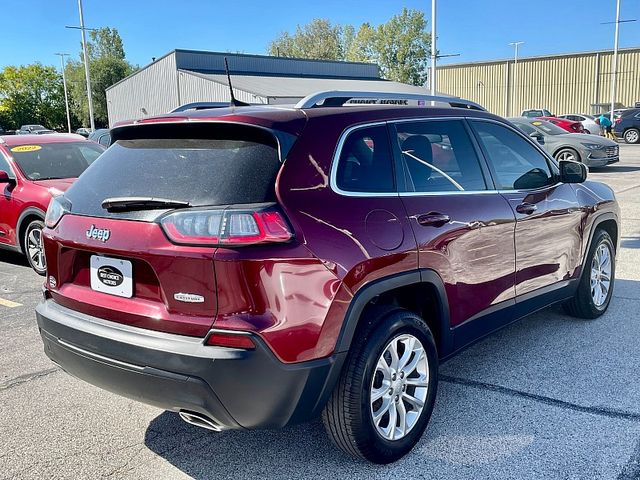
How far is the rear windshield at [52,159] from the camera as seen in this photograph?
24.6 feet

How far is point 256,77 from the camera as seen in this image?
43344 mm

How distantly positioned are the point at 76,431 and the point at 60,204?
1.24 m

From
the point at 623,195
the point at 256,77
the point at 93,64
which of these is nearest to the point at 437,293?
the point at 623,195

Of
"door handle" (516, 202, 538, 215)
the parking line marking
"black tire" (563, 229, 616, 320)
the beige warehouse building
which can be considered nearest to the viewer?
"door handle" (516, 202, 538, 215)

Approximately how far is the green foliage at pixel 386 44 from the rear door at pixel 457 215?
255ft

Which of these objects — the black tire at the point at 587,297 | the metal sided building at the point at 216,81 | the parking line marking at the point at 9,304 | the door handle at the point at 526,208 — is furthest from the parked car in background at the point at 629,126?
the parking line marking at the point at 9,304

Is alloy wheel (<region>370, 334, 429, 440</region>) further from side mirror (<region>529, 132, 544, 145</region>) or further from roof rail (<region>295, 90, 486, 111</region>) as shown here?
side mirror (<region>529, 132, 544, 145</region>)

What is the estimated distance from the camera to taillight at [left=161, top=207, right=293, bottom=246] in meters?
2.44

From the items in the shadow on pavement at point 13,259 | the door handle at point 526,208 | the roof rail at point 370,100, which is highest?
the roof rail at point 370,100

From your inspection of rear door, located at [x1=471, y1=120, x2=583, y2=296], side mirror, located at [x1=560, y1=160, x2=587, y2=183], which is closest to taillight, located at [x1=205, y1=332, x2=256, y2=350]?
rear door, located at [x1=471, y1=120, x2=583, y2=296]

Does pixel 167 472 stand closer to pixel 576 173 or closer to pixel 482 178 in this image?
pixel 482 178

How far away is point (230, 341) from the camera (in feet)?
7.97

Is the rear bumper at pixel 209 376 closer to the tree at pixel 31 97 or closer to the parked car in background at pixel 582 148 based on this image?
the parked car in background at pixel 582 148

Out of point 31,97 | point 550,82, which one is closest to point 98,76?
point 31,97
